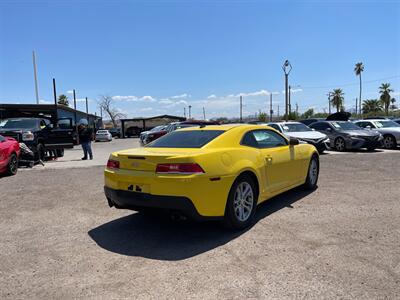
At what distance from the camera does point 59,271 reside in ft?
12.2

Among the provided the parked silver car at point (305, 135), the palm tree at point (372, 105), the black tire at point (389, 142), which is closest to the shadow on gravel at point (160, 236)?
the parked silver car at point (305, 135)

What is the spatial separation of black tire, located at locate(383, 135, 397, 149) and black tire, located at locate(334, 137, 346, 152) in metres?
2.49

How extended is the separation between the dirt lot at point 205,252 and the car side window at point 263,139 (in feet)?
3.44

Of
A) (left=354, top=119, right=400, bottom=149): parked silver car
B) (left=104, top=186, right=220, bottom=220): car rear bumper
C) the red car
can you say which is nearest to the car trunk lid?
(left=104, top=186, right=220, bottom=220): car rear bumper

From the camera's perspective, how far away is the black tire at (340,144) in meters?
15.6

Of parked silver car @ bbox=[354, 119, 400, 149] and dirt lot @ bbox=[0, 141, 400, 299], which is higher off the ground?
parked silver car @ bbox=[354, 119, 400, 149]

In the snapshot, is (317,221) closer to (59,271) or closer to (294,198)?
(294,198)

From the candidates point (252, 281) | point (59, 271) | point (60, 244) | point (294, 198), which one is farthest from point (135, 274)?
point (294, 198)

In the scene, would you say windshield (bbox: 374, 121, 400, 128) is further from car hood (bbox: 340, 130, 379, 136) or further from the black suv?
the black suv

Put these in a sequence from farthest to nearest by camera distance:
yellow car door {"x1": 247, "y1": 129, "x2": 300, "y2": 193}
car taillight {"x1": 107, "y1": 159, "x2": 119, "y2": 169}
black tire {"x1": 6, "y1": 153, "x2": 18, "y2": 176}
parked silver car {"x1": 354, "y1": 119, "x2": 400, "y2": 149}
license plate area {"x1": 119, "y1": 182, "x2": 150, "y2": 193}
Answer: parked silver car {"x1": 354, "y1": 119, "x2": 400, "y2": 149} < black tire {"x1": 6, "y1": 153, "x2": 18, "y2": 176} < yellow car door {"x1": 247, "y1": 129, "x2": 300, "y2": 193} < car taillight {"x1": 107, "y1": 159, "x2": 119, "y2": 169} < license plate area {"x1": 119, "y1": 182, "x2": 150, "y2": 193}

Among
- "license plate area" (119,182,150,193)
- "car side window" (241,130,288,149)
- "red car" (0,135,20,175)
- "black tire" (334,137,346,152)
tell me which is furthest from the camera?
A: "black tire" (334,137,346,152)

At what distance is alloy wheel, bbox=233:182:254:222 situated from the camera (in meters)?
4.83

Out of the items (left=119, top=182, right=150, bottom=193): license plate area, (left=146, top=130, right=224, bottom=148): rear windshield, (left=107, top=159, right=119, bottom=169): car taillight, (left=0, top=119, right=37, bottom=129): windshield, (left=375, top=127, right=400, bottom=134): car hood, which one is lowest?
(left=119, top=182, right=150, bottom=193): license plate area

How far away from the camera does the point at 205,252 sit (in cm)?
412
